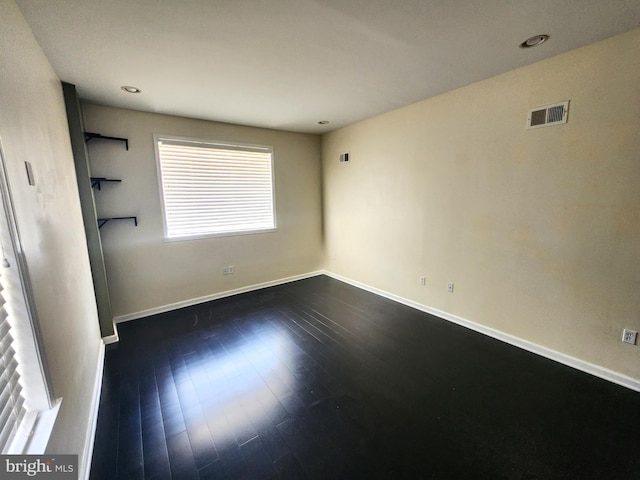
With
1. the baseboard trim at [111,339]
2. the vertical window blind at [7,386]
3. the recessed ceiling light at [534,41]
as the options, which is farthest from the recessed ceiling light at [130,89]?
the recessed ceiling light at [534,41]

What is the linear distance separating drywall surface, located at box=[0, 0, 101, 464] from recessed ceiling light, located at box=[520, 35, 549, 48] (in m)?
3.08

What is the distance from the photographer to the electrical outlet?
6.53ft

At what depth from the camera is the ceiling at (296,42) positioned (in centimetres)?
156

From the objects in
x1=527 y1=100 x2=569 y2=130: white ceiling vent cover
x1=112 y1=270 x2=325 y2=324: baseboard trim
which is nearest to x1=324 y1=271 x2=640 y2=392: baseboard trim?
x1=112 y1=270 x2=325 y2=324: baseboard trim

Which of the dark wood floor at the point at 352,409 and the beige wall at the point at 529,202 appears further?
the beige wall at the point at 529,202

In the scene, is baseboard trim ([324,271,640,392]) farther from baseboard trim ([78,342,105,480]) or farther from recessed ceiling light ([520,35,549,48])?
baseboard trim ([78,342,105,480])

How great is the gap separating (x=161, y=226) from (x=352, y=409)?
3.09 meters

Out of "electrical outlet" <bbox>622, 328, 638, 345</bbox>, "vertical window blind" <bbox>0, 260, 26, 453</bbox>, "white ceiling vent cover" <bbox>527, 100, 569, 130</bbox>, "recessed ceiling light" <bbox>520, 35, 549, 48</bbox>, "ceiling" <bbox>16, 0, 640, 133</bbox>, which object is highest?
"recessed ceiling light" <bbox>520, 35, 549, 48</bbox>

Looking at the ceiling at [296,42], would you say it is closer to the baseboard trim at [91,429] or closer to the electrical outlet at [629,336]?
the electrical outlet at [629,336]

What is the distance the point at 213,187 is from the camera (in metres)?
3.80

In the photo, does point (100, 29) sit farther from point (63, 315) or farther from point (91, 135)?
point (63, 315)

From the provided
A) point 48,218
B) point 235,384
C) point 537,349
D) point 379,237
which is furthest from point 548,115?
point 48,218

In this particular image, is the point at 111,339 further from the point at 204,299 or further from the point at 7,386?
the point at 7,386

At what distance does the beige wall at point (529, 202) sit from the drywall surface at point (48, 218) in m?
3.34
